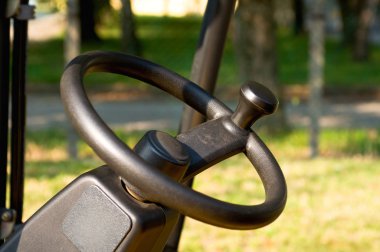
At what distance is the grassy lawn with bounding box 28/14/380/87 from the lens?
66.3ft

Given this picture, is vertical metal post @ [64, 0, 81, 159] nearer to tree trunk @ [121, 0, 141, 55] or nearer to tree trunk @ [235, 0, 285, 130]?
tree trunk @ [235, 0, 285, 130]

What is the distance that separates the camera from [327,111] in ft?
53.6

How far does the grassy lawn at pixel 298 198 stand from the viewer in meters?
4.42

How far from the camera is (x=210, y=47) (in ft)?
7.80

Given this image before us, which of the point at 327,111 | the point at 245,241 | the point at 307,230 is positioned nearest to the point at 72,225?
the point at 245,241

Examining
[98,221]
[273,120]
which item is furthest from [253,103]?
[273,120]

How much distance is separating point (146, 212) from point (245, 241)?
3021mm

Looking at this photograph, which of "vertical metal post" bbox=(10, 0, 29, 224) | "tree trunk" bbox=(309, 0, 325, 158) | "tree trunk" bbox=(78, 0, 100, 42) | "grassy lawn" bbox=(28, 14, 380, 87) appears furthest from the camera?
"tree trunk" bbox=(78, 0, 100, 42)

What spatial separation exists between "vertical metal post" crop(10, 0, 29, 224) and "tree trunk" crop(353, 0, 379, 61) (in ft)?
66.9

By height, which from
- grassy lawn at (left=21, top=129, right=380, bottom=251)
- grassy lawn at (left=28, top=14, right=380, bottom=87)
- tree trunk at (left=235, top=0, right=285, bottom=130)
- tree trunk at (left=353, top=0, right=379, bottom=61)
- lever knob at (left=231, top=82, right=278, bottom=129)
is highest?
lever knob at (left=231, top=82, right=278, bottom=129)

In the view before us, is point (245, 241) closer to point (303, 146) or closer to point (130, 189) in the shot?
point (130, 189)

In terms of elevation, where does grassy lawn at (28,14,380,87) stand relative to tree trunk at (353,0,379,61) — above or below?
below

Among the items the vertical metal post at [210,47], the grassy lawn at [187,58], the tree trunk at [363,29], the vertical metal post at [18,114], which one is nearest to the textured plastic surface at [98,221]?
the vertical metal post at [18,114]

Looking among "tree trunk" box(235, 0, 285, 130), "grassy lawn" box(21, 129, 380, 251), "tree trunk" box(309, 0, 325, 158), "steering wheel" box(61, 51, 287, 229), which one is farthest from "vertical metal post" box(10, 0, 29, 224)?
"tree trunk" box(235, 0, 285, 130)
